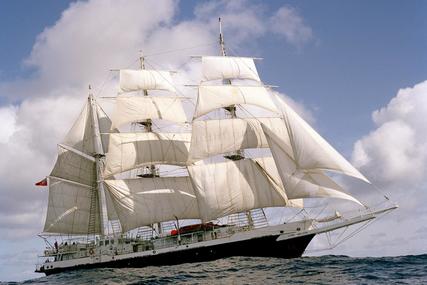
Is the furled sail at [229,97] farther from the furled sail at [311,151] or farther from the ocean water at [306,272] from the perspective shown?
the ocean water at [306,272]

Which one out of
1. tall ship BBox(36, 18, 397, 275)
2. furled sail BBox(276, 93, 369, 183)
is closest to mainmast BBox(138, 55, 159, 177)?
tall ship BBox(36, 18, 397, 275)

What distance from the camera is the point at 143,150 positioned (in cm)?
6456

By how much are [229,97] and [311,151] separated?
17.2m

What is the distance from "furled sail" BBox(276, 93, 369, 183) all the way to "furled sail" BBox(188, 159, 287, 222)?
25.4ft

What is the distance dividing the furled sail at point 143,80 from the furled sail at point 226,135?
13.1 metres

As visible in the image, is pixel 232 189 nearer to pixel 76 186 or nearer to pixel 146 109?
pixel 146 109

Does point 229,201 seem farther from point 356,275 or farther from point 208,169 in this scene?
point 356,275

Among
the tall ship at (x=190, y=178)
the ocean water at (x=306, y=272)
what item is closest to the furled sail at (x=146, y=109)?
the tall ship at (x=190, y=178)

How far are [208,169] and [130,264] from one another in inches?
530

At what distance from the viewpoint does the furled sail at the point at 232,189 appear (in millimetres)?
55125

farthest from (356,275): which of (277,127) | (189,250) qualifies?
(277,127)

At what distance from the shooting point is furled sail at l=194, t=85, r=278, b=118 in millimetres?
59594

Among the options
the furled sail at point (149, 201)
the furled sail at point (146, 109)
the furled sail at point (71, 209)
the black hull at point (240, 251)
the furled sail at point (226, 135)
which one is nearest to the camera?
the black hull at point (240, 251)

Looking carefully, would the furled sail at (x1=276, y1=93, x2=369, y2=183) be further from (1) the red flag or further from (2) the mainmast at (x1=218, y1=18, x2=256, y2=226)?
(1) the red flag
